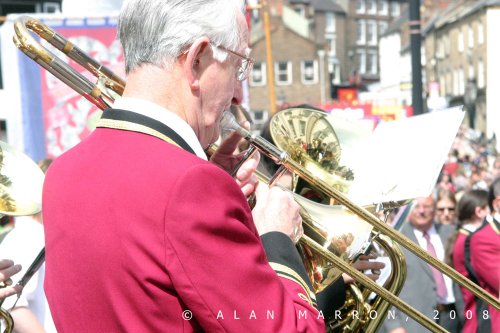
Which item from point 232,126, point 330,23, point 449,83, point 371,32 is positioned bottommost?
point 449,83

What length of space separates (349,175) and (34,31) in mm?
1148

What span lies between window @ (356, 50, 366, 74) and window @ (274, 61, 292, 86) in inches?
1162

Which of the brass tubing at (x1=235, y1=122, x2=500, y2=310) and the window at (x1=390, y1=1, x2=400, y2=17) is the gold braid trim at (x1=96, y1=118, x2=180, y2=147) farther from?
the window at (x1=390, y1=1, x2=400, y2=17)

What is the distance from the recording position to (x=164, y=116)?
1783 millimetres

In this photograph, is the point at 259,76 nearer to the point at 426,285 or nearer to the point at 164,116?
the point at 426,285

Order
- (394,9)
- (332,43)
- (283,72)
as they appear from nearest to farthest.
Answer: (283,72)
(332,43)
(394,9)

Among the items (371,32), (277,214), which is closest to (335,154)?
(277,214)

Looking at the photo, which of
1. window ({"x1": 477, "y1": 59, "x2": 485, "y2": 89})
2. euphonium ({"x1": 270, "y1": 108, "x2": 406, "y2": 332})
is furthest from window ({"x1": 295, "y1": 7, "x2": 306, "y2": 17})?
euphonium ({"x1": 270, "y1": 108, "x2": 406, "y2": 332})

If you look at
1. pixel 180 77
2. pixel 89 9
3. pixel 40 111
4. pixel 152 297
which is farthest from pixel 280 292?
pixel 40 111

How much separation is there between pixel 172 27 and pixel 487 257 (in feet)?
10.6

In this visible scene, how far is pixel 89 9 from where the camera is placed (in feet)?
18.9

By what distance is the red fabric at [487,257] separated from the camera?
14.6ft

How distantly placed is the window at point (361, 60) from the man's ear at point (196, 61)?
86647mm

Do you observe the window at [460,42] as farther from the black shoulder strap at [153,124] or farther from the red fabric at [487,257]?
the black shoulder strap at [153,124]
